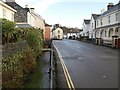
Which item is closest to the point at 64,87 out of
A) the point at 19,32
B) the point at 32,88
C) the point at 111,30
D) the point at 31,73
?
the point at 32,88

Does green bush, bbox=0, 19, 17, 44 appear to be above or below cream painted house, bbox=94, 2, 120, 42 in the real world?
below

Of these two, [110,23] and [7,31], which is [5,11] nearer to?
[7,31]

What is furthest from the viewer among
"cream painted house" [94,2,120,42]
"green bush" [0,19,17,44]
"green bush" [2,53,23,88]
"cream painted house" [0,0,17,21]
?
"cream painted house" [94,2,120,42]

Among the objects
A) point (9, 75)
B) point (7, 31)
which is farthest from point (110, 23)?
point (9, 75)

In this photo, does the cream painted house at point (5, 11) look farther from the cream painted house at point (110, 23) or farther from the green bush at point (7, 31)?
the cream painted house at point (110, 23)

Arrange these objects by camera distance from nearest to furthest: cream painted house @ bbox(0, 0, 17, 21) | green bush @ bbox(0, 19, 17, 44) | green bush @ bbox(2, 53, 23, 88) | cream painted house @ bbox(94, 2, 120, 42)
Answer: green bush @ bbox(2, 53, 23, 88) < green bush @ bbox(0, 19, 17, 44) < cream painted house @ bbox(0, 0, 17, 21) < cream painted house @ bbox(94, 2, 120, 42)

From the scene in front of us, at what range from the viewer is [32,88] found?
485 inches

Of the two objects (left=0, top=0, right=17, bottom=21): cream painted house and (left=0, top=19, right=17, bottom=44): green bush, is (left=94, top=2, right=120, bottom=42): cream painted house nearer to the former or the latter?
(left=0, top=0, right=17, bottom=21): cream painted house

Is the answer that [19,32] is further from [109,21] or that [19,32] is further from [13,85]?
[109,21]

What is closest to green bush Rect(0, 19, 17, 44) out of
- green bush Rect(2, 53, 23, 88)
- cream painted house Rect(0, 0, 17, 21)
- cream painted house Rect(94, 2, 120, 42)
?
green bush Rect(2, 53, 23, 88)

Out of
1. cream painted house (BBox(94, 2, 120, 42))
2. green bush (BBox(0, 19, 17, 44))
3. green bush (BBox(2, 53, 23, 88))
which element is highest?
cream painted house (BBox(94, 2, 120, 42))

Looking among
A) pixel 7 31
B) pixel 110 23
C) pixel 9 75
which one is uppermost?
pixel 110 23

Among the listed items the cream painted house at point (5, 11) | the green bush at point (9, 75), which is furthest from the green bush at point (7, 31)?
the cream painted house at point (5, 11)

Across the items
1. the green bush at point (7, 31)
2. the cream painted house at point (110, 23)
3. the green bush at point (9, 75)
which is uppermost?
the cream painted house at point (110, 23)
